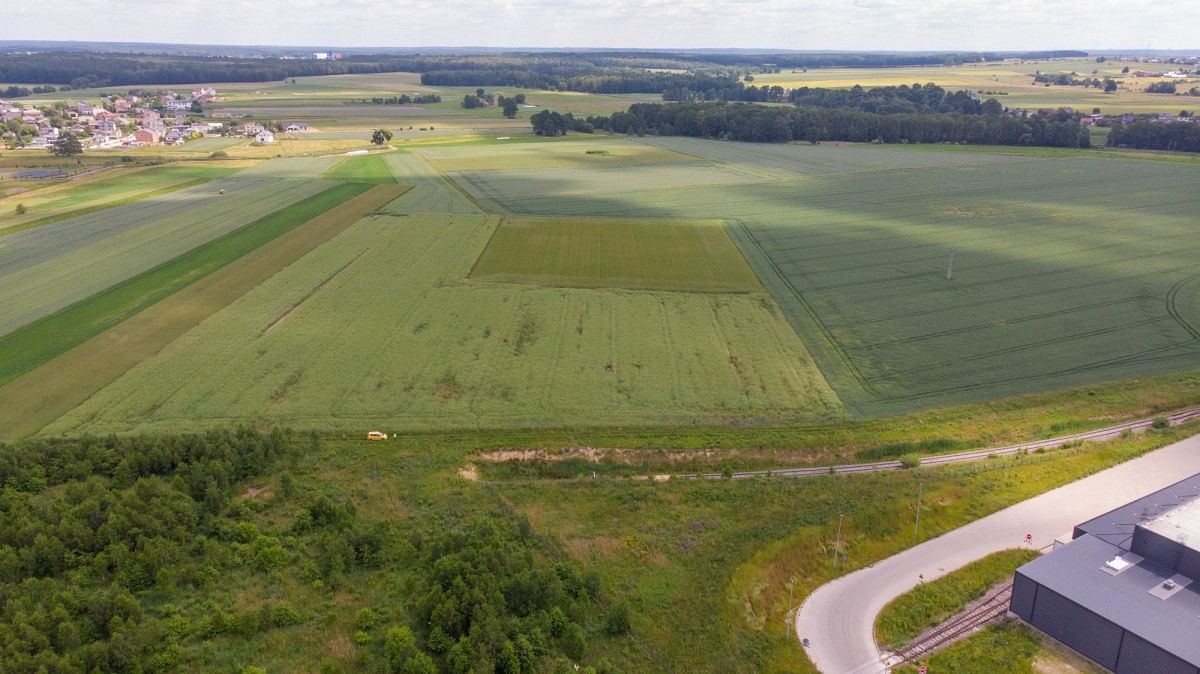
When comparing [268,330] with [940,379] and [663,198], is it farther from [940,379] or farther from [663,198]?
[663,198]

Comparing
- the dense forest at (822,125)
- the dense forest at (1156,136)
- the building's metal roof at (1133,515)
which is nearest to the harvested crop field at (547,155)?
the dense forest at (822,125)

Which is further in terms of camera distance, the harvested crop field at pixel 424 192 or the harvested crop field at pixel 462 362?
the harvested crop field at pixel 424 192

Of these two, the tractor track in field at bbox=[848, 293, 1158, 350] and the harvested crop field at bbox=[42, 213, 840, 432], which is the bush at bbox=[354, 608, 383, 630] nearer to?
the harvested crop field at bbox=[42, 213, 840, 432]

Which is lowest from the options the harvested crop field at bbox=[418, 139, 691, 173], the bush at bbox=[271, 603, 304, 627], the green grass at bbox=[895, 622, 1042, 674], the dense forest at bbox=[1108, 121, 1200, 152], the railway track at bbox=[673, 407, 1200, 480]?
the green grass at bbox=[895, 622, 1042, 674]

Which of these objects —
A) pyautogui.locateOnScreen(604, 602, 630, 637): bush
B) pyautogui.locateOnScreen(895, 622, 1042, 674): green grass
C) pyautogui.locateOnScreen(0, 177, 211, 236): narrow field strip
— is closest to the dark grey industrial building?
pyautogui.locateOnScreen(895, 622, 1042, 674): green grass

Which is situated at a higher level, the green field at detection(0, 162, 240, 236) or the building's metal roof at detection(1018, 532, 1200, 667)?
the green field at detection(0, 162, 240, 236)

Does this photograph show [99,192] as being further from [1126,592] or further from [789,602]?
[1126,592]

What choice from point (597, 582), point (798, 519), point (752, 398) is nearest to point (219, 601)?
point (597, 582)

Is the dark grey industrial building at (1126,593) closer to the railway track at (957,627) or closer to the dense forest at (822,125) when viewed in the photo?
the railway track at (957,627)
